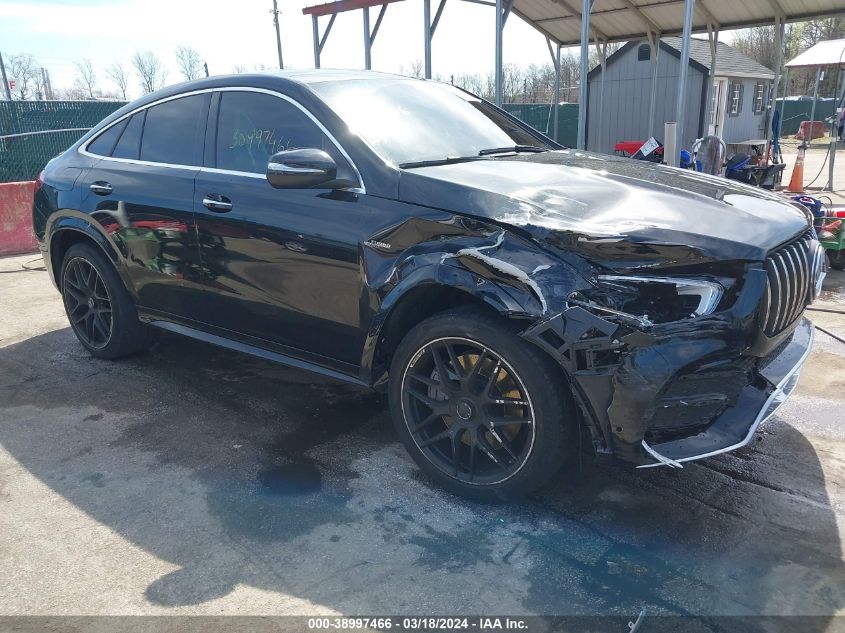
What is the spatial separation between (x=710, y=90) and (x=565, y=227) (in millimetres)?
17140

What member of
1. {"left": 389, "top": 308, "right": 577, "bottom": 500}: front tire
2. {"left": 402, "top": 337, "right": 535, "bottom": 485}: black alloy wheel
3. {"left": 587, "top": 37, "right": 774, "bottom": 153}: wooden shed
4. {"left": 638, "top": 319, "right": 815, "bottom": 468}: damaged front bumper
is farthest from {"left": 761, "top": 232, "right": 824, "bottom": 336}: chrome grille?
{"left": 587, "top": 37, "right": 774, "bottom": 153}: wooden shed

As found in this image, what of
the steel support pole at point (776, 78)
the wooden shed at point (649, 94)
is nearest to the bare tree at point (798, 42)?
the wooden shed at point (649, 94)

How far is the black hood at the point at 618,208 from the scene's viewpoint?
247 centimetres

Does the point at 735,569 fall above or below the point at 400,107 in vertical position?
below

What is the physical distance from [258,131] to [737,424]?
2.69 m

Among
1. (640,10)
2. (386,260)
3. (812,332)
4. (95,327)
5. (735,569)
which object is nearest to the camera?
(735,569)

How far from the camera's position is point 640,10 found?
1284cm

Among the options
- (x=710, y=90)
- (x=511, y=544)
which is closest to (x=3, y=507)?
(x=511, y=544)

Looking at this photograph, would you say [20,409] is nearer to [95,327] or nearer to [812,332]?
[95,327]

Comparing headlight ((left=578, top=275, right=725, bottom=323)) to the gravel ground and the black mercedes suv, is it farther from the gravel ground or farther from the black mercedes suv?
the gravel ground

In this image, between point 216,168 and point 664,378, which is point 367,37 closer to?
point 216,168

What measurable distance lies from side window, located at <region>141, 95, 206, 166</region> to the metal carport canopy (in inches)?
412

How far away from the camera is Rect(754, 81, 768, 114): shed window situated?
26.7 m

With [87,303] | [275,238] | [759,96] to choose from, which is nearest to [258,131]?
[275,238]
